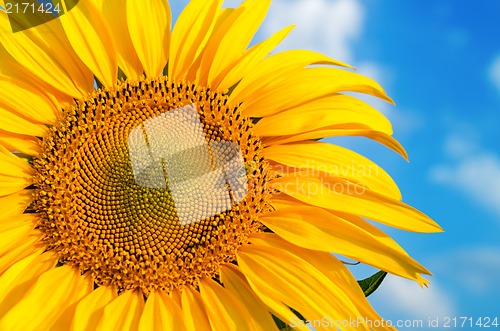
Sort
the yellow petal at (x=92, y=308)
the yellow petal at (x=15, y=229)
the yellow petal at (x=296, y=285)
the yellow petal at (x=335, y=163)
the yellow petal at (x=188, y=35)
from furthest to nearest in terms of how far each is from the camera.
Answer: the yellow petal at (x=188, y=35), the yellow petal at (x=335, y=163), the yellow petal at (x=15, y=229), the yellow petal at (x=296, y=285), the yellow petal at (x=92, y=308)

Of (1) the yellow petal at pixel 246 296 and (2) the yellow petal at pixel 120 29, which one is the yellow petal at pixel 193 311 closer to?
(1) the yellow petal at pixel 246 296

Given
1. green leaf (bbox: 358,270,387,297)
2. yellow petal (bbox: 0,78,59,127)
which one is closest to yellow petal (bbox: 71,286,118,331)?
yellow petal (bbox: 0,78,59,127)

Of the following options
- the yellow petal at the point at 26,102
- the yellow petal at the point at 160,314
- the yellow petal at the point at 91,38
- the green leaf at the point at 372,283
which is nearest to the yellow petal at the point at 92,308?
the yellow petal at the point at 160,314

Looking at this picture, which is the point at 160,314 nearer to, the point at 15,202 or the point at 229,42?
the point at 15,202

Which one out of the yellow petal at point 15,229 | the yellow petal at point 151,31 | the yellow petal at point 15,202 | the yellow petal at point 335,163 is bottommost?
the yellow petal at point 15,229

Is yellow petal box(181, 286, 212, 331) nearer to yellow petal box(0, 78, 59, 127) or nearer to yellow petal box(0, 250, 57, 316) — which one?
yellow petal box(0, 250, 57, 316)

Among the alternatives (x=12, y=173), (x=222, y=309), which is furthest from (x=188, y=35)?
(x=222, y=309)

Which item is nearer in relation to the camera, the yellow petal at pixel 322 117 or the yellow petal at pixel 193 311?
the yellow petal at pixel 193 311
